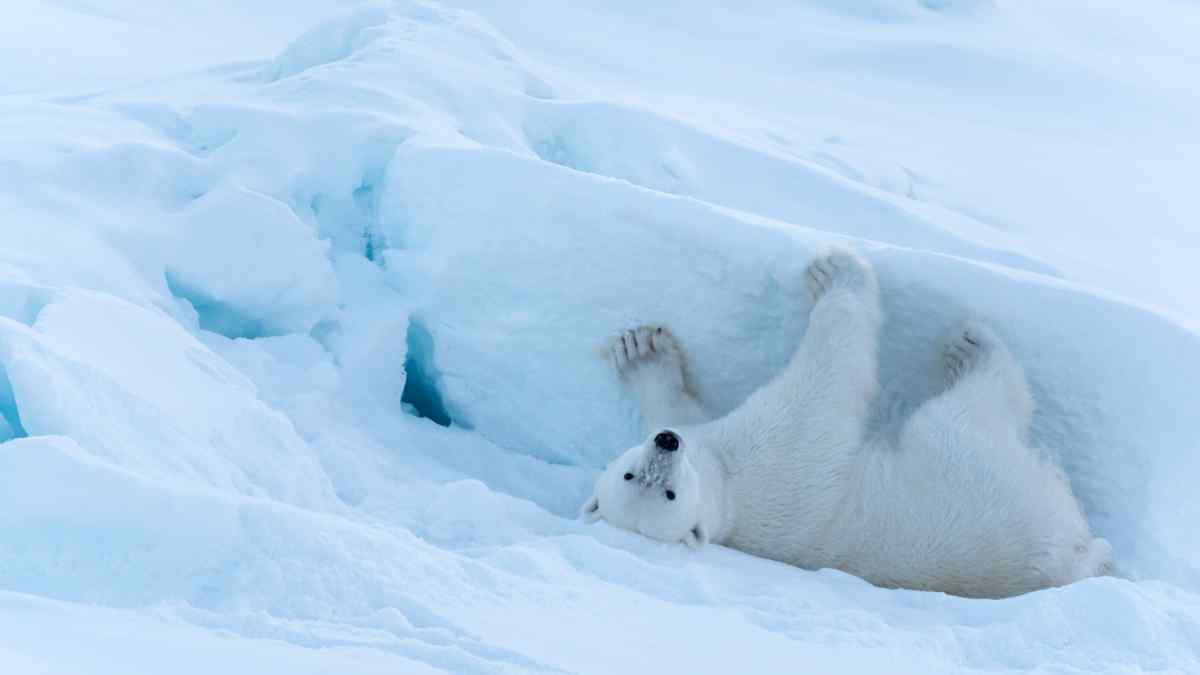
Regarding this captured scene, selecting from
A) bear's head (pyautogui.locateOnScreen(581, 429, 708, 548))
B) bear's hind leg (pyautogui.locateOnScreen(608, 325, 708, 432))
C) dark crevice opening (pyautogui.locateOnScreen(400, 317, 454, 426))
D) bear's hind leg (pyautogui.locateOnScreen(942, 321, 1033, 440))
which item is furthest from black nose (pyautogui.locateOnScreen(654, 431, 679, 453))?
dark crevice opening (pyautogui.locateOnScreen(400, 317, 454, 426))

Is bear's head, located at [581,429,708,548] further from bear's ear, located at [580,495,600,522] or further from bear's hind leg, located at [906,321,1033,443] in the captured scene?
bear's hind leg, located at [906,321,1033,443]

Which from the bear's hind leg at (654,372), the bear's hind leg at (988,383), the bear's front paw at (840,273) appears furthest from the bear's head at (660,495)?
the bear's hind leg at (988,383)

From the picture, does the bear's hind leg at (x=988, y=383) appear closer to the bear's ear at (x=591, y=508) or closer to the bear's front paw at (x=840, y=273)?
the bear's front paw at (x=840, y=273)

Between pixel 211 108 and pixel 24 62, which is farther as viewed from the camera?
pixel 24 62

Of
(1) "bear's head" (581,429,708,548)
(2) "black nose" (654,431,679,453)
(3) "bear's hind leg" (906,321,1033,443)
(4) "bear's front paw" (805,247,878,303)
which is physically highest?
(4) "bear's front paw" (805,247,878,303)

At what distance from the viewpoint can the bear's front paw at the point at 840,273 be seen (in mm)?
3564

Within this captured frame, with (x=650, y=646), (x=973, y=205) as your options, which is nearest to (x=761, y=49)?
Answer: (x=973, y=205)

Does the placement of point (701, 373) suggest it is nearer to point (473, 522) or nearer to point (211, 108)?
point (473, 522)

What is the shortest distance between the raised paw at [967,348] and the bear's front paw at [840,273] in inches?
12.2

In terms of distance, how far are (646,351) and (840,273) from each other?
2.30ft

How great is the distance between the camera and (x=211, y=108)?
4.45 m

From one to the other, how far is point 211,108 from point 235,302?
1.18 metres

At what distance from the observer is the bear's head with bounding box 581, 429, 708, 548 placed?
10.3 feet

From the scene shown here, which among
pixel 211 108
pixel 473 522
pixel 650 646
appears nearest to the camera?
pixel 650 646
